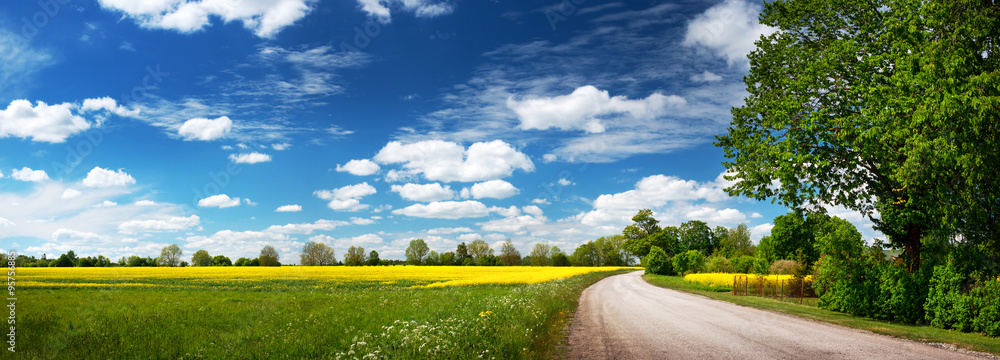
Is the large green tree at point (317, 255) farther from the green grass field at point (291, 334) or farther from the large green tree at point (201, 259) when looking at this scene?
the green grass field at point (291, 334)

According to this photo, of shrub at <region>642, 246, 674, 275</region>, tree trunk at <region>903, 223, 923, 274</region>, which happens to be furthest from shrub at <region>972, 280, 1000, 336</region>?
shrub at <region>642, 246, 674, 275</region>

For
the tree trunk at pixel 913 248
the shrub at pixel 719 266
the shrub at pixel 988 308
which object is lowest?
the shrub at pixel 719 266

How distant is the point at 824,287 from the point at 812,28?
1309 cm

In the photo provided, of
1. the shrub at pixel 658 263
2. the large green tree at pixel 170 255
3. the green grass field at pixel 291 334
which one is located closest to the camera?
the green grass field at pixel 291 334

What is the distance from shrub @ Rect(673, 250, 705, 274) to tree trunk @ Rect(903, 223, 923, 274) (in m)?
49.5

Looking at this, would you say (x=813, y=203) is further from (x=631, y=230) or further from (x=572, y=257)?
(x=572, y=257)

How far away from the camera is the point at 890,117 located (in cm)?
1647

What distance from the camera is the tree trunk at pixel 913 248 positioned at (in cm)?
1936

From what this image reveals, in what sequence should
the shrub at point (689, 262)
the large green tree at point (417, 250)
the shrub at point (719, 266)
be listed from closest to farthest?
the shrub at point (719, 266) → the shrub at point (689, 262) → the large green tree at point (417, 250)

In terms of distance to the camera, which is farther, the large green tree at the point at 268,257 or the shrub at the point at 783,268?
the large green tree at the point at 268,257

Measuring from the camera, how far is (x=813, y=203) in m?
20.3

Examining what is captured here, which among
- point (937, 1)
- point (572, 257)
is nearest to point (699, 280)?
point (937, 1)

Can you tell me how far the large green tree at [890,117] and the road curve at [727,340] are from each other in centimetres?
632

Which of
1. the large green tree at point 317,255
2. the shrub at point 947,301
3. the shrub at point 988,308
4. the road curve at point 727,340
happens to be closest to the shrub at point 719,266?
the shrub at point 947,301
